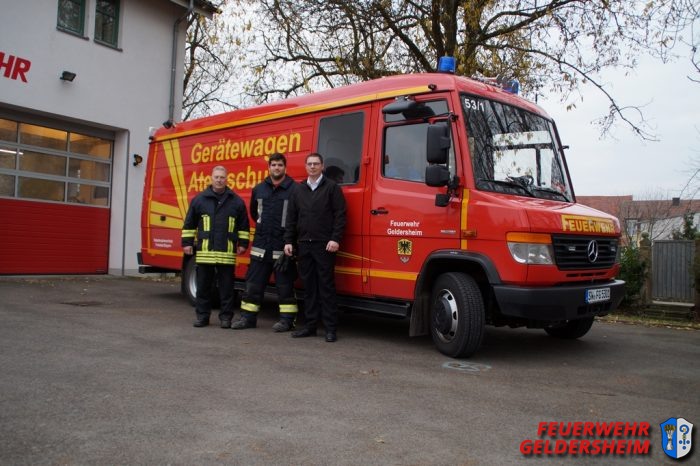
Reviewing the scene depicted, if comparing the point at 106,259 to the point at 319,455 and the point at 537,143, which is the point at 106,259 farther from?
the point at 319,455

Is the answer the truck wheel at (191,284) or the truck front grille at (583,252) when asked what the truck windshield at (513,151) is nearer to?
the truck front grille at (583,252)

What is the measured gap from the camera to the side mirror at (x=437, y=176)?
5641mm

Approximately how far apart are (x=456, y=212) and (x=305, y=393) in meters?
2.38

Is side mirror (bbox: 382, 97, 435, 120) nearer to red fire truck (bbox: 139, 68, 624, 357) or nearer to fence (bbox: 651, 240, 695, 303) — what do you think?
red fire truck (bbox: 139, 68, 624, 357)

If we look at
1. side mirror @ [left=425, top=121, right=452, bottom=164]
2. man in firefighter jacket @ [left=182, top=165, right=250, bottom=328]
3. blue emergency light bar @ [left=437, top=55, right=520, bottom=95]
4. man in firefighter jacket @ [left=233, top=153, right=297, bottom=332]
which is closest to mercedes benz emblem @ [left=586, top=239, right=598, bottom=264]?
side mirror @ [left=425, top=121, right=452, bottom=164]

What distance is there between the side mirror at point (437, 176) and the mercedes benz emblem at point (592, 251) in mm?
1565

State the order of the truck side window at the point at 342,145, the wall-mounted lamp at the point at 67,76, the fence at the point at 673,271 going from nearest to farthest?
1. the truck side window at the point at 342,145
2. the fence at the point at 673,271
3. the wall-mounted lamp at the point at 67,76

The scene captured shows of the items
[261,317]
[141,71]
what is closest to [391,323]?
[261,317]

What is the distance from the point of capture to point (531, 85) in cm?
1391

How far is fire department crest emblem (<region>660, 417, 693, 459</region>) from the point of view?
343 cm

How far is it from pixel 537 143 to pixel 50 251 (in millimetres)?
10606

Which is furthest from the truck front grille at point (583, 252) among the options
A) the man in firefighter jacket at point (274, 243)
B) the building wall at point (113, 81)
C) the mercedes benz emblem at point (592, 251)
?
the building wall at point (113, 81)

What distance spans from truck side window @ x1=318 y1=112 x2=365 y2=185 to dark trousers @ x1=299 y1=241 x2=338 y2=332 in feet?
3.03

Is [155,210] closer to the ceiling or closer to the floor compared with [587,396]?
closer to the ceiling
